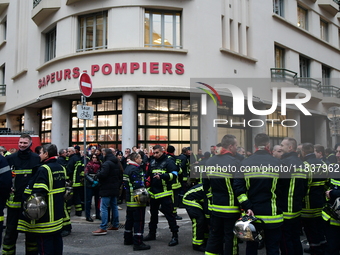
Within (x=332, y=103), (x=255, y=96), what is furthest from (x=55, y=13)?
(x=332, y=103)

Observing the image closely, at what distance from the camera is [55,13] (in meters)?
17.5

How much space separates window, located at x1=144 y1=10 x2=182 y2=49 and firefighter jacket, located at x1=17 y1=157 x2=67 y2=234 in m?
11.7

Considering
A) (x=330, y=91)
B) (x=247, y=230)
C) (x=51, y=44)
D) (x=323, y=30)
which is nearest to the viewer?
(x=247, y=230)

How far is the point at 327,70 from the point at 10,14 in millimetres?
22023

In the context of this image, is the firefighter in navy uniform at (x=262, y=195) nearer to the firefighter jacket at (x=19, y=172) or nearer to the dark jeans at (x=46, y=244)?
the dark jeans at (x=46, y=244)

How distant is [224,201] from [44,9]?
15549 millimetres

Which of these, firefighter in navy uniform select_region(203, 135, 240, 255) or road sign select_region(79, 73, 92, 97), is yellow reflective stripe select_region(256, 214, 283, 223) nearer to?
firefighter in navy uniform select_region(203, 135, 240, 255)

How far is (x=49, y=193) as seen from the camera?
4.98 meters

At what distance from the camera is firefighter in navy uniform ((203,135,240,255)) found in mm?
5250

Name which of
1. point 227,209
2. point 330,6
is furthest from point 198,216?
point 330,6

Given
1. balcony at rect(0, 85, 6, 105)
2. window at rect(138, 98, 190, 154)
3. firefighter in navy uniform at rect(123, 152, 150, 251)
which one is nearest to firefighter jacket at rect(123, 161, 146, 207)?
firefighter in navy uniform at rect(123, 152, 150, 251)

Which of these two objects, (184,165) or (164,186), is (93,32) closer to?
(184,165)

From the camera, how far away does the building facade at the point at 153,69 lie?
15594 mm

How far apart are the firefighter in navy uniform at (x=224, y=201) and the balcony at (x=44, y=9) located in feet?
48.1
